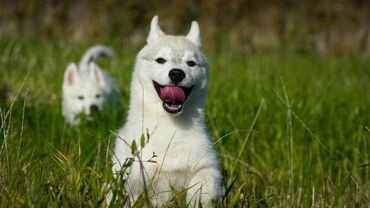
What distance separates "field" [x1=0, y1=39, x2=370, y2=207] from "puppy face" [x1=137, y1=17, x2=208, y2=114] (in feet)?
1.25

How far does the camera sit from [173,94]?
4.07 metres

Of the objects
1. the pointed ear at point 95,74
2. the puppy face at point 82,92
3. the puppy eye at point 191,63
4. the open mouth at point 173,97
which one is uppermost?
the puppy eye at point 191,63

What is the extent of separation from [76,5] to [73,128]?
38.0 feet

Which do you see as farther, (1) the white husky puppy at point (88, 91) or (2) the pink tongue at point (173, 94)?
(1) the white husky puppy at point (88, 91)

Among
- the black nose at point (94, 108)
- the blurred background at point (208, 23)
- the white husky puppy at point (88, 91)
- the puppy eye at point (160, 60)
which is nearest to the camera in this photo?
the puppy eye at point (160, 60)

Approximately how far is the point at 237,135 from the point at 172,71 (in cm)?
65

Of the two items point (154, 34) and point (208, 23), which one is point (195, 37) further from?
point (208, 23)

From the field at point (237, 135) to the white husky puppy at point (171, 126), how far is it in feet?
0.44

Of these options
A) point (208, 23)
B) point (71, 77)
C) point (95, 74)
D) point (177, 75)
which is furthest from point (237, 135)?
point (208, 23)

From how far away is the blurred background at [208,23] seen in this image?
1381cm

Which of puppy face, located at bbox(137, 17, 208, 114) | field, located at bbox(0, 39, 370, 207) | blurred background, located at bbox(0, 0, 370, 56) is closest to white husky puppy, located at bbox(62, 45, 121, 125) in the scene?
field, located at bbox(0, 39, 370, 207)

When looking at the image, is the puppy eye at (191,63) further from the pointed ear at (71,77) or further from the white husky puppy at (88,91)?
the pointed ear at (71,77)

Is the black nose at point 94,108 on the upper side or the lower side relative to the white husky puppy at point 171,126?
lower

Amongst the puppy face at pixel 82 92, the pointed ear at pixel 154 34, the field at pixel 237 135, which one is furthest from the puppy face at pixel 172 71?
the puppy face at pixel 82 92
